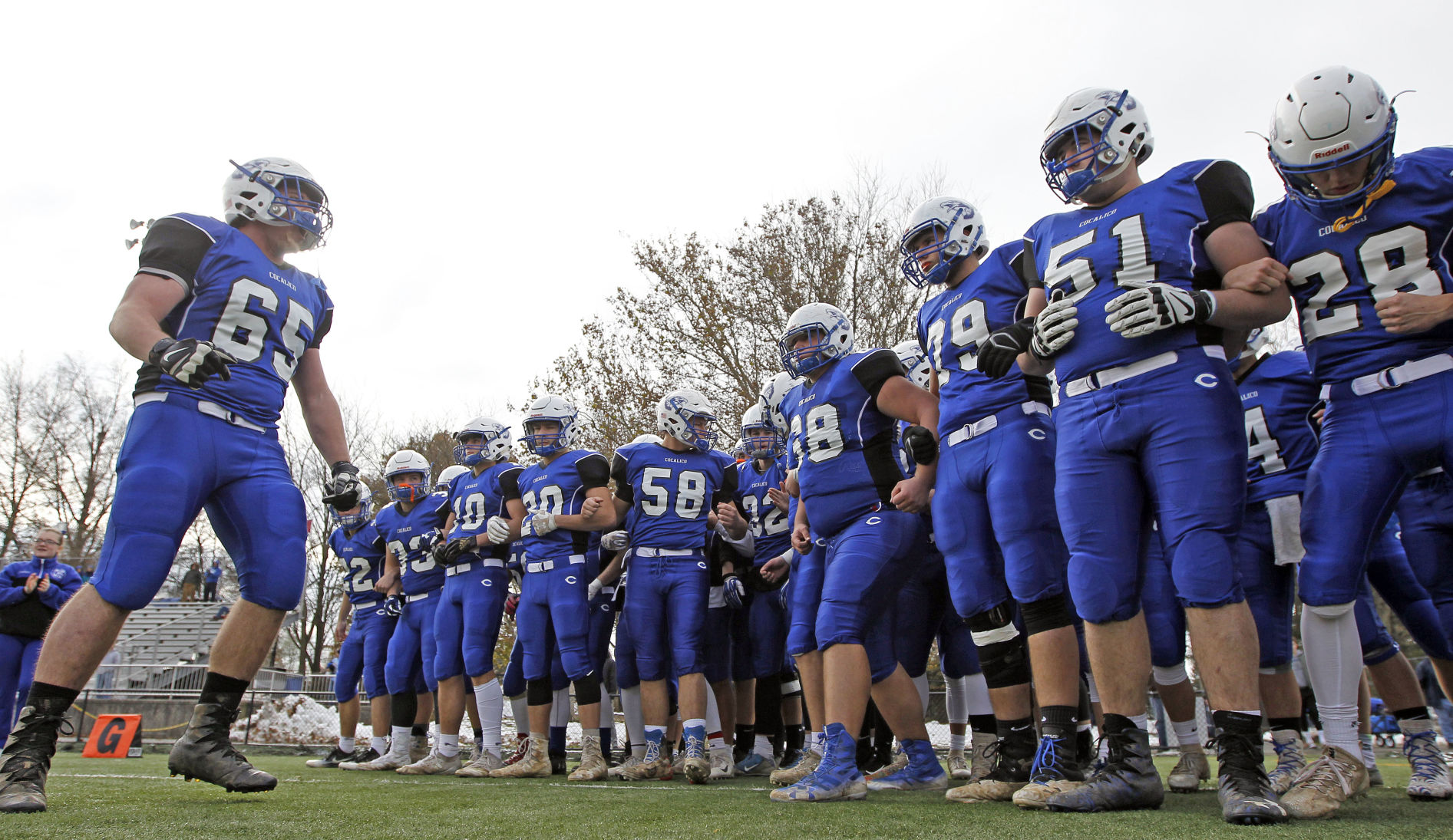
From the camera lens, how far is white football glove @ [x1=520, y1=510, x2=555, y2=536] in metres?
6.86

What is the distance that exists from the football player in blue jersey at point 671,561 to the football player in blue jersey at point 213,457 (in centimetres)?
257

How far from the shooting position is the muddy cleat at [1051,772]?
3.34 m

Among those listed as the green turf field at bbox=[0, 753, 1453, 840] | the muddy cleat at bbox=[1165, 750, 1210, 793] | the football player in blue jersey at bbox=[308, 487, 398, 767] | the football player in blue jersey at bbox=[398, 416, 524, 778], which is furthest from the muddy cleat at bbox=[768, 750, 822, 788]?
the football player in blue jersey at bbox=[308, 487, 398, 767]

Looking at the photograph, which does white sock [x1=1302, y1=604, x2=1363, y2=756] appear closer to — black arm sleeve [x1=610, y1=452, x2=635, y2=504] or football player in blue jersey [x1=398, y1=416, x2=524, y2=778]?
black arm sleeve [x1=610, y1=452, x2=635, y2=504]

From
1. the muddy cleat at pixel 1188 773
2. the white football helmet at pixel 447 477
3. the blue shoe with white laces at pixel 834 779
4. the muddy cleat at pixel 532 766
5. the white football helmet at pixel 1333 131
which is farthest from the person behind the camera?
the white football helmet at pixel 447 477

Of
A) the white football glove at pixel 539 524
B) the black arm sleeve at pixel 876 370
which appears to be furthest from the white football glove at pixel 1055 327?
the white football glove at pixel 539 524

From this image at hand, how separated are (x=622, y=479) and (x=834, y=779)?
11.0 ft

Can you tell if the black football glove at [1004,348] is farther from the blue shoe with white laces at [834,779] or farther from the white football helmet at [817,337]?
the blue shoe with white laces at [834,779]

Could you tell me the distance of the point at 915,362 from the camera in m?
6.70

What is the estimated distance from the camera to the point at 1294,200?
3.61 meters

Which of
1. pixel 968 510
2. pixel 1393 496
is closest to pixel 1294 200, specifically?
pixel 1393 496

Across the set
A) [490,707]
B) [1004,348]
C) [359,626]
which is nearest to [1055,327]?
[1004,348]

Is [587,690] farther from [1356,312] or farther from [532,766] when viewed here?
[1356,312]

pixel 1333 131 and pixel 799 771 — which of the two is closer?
pixel 1333 131
